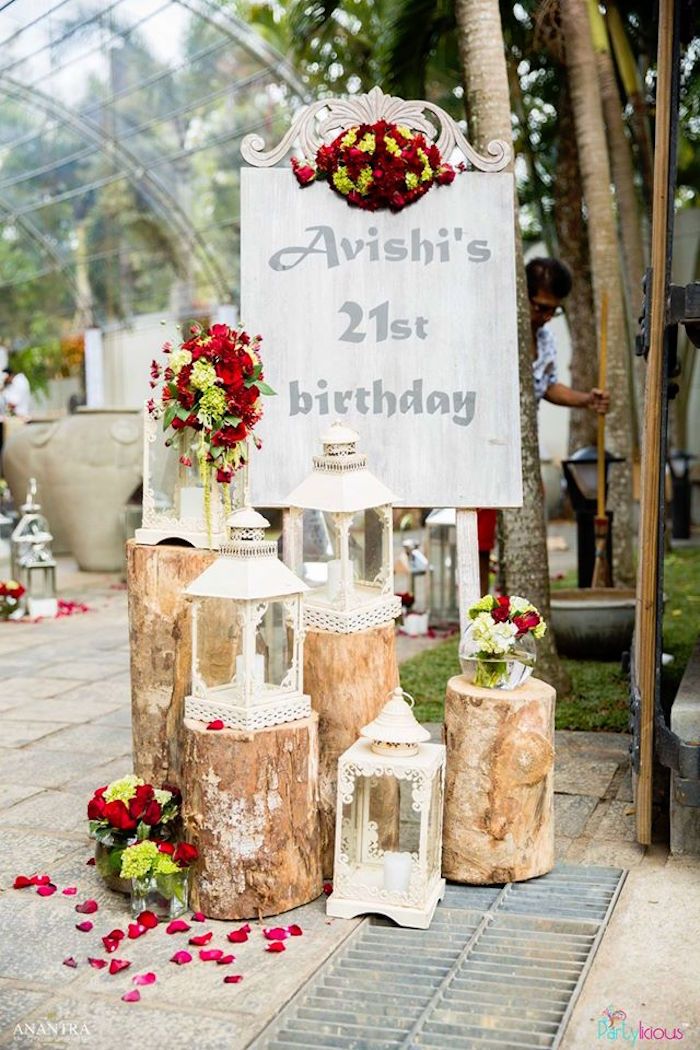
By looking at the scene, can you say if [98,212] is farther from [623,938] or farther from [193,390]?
[623,938]

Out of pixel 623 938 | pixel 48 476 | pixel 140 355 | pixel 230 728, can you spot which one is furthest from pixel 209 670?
pixel 140 355

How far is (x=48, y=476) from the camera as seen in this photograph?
10.9m

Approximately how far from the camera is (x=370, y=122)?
14.0ft

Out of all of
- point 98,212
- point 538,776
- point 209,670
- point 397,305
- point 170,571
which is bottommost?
point 538,776

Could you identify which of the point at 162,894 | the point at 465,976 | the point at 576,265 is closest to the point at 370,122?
the point at 162,894

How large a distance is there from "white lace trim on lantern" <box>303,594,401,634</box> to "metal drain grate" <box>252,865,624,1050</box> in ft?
2.69

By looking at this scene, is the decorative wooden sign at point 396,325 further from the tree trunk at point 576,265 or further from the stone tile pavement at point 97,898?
the tree trunk at point 576,265

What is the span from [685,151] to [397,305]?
13.6 m

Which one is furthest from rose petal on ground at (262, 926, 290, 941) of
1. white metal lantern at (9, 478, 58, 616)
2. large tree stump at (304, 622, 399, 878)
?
white metal lantern at (9, 478, 58, 616)

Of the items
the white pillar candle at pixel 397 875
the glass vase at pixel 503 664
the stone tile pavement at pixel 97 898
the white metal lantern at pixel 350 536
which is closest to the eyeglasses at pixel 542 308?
the stone tile pavement at pixel 97 898

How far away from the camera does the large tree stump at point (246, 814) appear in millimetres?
3361

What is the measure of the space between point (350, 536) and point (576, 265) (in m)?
9.82

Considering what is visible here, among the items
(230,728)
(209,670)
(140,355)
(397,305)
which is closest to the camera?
(230,728)

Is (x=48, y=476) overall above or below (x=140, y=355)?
below
